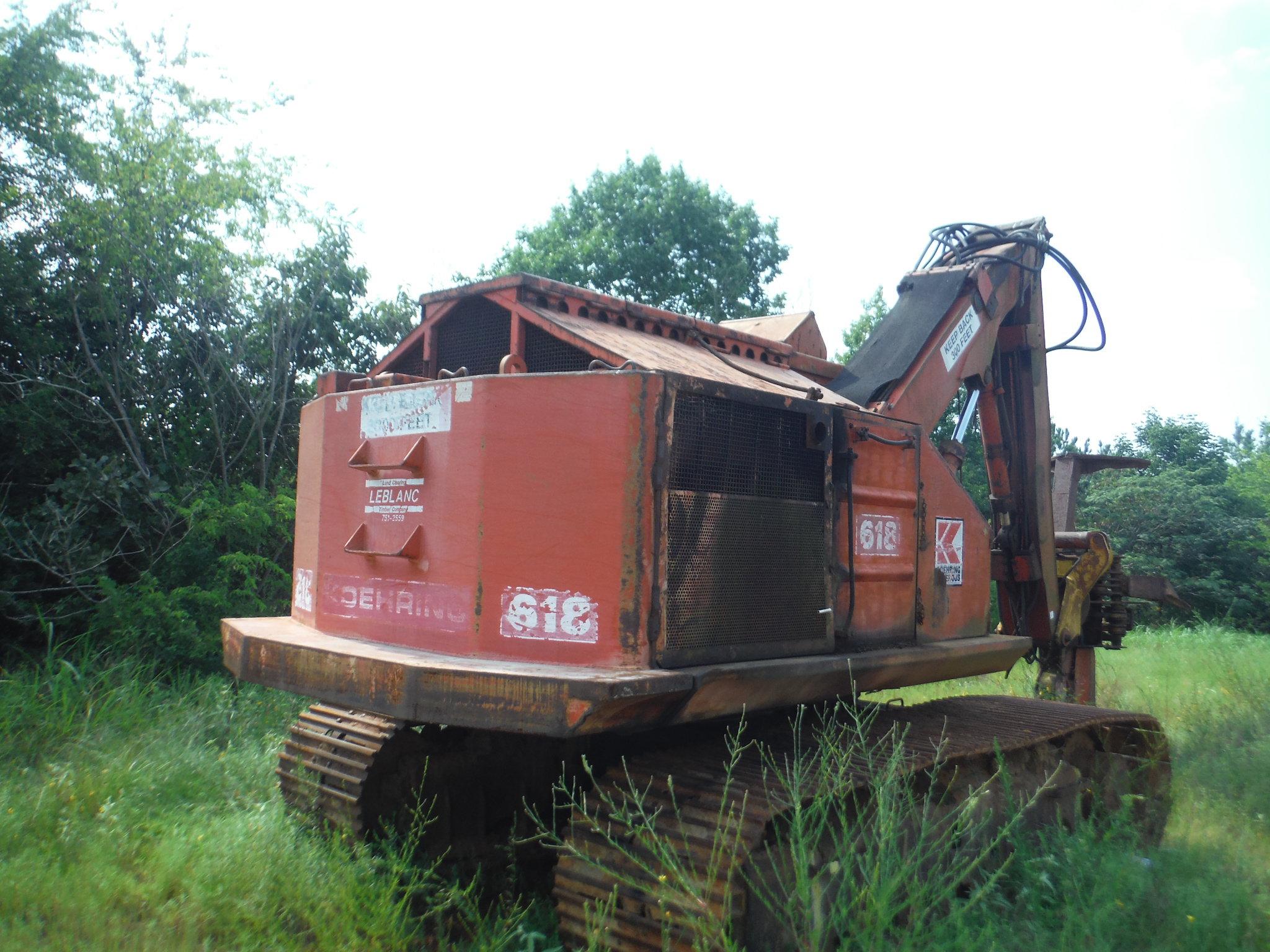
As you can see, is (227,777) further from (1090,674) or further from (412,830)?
(1090,674)

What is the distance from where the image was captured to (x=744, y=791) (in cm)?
351

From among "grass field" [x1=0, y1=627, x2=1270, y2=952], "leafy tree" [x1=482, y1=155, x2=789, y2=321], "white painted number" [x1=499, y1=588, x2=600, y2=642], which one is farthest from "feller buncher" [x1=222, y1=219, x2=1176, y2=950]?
"leafy tree" [x1=482, y1=155, x2=789, y2=321]

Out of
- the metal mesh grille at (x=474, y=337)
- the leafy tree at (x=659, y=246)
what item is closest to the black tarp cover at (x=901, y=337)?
the metal mesh grille at (x=474, y=337)

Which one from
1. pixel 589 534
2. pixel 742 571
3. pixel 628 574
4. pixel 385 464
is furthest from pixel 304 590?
pixel 742 571

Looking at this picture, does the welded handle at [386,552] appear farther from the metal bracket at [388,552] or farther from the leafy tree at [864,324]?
the leafy tree at [864,324]

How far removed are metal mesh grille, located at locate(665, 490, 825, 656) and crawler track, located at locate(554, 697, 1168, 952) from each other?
1.73 feet

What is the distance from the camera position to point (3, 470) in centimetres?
788

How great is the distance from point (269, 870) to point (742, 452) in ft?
8.34

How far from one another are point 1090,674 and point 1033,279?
272 cm

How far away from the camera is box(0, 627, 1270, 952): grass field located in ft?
12.0

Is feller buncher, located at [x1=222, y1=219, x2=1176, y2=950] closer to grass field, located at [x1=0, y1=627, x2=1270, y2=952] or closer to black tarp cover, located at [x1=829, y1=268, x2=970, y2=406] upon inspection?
black tarp cover, located at [x1=829, y1=268, x2=970, y2=406]

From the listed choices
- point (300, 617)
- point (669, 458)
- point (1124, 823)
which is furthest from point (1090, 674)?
point (300, 617)

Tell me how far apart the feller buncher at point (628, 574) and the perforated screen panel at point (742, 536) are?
1 centimetres

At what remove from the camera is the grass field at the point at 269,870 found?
3672 mm
